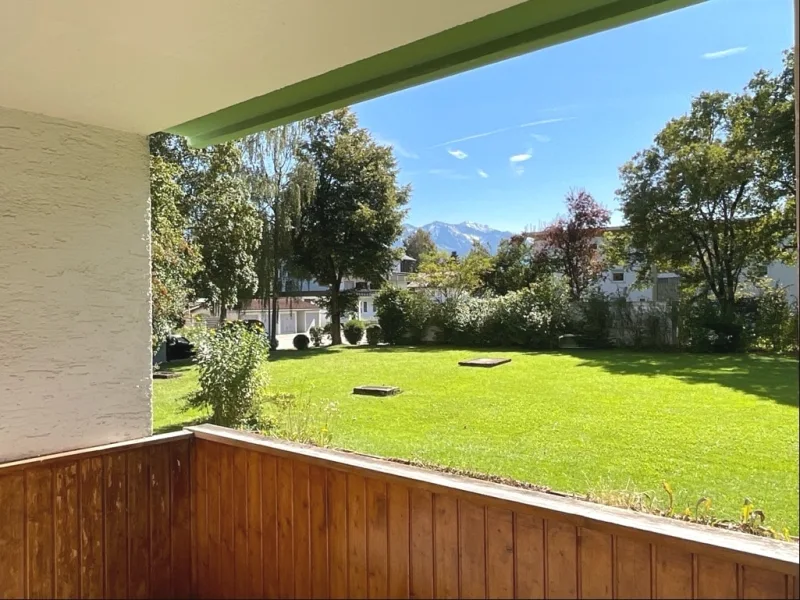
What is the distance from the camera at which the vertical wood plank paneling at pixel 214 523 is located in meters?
1.78

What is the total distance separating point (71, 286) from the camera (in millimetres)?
1706

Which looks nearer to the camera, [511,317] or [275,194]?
[511,317]

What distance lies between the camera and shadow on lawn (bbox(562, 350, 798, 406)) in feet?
7.87

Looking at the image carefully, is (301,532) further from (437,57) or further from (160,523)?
(437,57)

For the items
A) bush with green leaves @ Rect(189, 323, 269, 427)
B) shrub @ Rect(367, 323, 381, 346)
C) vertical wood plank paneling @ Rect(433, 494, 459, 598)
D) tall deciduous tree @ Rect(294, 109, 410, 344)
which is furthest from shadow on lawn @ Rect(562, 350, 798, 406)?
tall deciduous tree @ Rect(294, 109, 410, 344)

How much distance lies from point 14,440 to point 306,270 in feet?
28.4

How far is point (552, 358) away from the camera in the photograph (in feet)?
20.3

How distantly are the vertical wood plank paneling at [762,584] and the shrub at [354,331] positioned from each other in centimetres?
916

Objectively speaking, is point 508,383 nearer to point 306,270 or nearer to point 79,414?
point 79,414

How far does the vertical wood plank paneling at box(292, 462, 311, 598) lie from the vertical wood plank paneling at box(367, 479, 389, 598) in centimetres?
24

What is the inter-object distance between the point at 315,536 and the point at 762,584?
3.59 feet

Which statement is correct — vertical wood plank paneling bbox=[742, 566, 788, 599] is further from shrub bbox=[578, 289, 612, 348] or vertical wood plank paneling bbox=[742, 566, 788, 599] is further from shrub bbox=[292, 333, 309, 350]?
shrub bbox=[292, 333, 309, 350]

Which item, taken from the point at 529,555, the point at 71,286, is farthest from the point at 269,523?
the point at 71,286

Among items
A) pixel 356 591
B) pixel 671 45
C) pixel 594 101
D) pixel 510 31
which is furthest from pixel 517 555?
pixel 594 101
